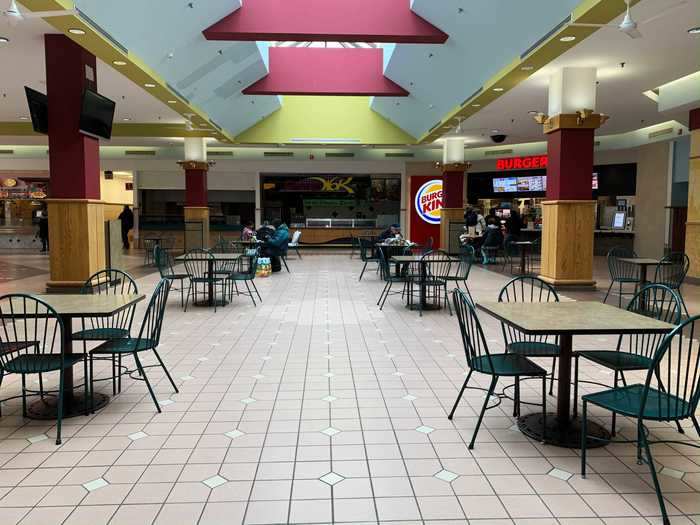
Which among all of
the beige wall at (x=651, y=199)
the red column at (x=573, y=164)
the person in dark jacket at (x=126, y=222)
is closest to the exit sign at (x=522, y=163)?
the beige wall at (x=651, y=199)

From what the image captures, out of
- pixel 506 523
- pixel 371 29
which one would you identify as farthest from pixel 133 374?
pixel 371 29

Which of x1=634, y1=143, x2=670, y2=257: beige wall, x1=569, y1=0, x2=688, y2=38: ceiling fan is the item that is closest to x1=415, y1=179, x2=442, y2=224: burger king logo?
x1=634, y1=143, x2=670, y2=257: beige wall

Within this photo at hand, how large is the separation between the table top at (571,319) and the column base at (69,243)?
5.42 metres

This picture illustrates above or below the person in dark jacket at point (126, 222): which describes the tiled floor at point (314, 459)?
below

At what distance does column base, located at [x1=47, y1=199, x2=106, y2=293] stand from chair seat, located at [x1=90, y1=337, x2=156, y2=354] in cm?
374

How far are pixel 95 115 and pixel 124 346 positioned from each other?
15.2 ft

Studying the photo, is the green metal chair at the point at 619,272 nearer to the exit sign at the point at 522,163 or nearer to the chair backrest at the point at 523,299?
the chair backrest at the point at 523,299

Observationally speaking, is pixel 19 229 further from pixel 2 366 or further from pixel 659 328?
pixel 659 328

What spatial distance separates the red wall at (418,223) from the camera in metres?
19.0

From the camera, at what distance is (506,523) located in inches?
87.9

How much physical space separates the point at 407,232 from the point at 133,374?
1527cm

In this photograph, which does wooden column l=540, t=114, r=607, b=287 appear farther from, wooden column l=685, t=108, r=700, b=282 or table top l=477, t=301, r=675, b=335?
table top l=477, t=301, r=675, b=335

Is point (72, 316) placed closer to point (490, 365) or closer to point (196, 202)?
point (490, 365)

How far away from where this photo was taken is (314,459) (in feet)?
9.20
